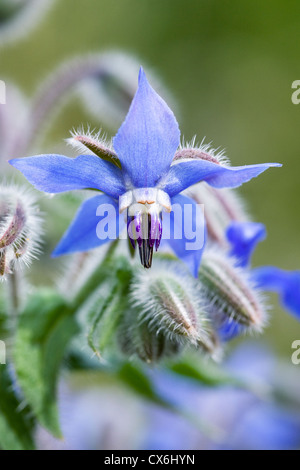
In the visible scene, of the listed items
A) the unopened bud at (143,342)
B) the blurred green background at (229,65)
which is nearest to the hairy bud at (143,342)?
the unopened bud at (143,342)

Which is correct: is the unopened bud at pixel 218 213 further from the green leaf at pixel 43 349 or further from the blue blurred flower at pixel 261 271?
the green leaf at pixel 43 349

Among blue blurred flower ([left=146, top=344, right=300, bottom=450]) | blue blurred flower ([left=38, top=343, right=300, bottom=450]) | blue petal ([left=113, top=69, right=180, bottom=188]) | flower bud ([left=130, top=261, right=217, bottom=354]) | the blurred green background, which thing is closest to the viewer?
blue petal ([left=113, top=69, right=180, bottom=188])

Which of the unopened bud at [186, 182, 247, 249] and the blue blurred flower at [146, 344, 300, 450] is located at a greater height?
the unopened bud at [186, 182, 247, 249]

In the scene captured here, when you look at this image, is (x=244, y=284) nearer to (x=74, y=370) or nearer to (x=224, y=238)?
(x=224, y=238)

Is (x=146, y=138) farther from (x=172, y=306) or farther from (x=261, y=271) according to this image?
(x=261, y=271)

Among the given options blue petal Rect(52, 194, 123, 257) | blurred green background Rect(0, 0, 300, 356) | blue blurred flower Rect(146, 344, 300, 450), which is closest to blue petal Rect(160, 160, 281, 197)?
blue petal Rect(52, 194, 123, 257)

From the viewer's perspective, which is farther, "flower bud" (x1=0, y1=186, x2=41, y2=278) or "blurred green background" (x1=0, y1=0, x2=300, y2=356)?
"blurred green background" (x1=0, y1=0, x2=300, y2=356)

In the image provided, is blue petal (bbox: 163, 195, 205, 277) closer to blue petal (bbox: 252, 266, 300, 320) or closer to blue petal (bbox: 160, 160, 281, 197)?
blue petal (bbox: 160, 160, 281, 197)

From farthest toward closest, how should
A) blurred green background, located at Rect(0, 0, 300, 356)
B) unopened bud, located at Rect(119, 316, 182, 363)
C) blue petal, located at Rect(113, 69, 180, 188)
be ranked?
blurred green background, located at Rect(0, 0, 300, 356) < unopened bud, located at Rect(119, 316, 182, 363) < blue petal, located at Rect(113, 69, 180, 188)
